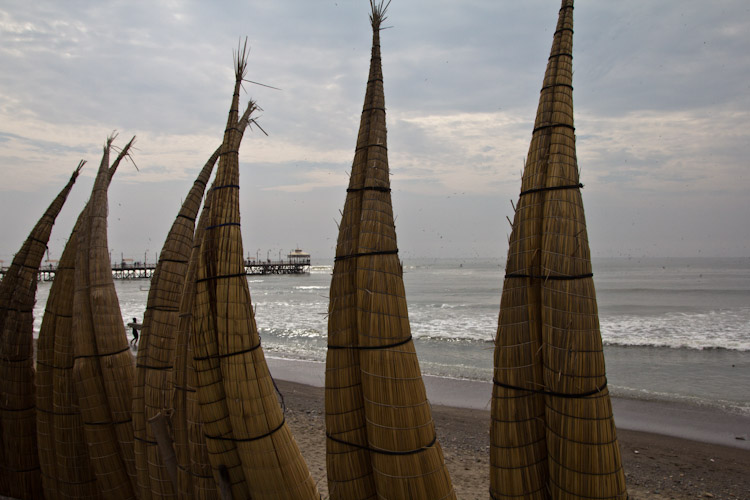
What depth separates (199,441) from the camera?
279 centimetres

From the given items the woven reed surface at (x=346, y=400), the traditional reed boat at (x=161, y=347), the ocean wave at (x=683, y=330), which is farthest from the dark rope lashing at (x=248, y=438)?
the ocean wave at (x=683, y=330)

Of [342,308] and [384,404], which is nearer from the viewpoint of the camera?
[384,404]

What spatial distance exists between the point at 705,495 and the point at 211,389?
263 inches

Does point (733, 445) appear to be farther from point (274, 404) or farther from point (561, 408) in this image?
point (274, 404)

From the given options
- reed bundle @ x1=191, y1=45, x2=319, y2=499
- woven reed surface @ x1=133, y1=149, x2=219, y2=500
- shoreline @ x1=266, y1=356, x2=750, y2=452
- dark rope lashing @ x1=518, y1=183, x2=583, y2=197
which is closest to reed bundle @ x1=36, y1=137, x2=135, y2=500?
woven reed surface @ x1=133, y1=149, x2=219, y2=500

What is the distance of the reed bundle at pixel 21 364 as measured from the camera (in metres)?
3.86

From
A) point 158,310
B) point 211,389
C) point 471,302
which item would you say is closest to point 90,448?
point 158,310

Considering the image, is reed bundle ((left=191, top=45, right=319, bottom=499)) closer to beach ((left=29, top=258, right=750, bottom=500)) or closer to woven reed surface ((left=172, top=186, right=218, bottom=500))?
woven reed surface ((left=172, top=186, right=218, bottom=500))

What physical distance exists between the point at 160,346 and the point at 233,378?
98 cm

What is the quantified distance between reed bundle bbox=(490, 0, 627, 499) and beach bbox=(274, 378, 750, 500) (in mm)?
4195

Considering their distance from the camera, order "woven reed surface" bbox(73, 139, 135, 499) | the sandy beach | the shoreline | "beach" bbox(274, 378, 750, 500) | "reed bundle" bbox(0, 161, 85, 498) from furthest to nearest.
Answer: the shoreline
the sandy beach
"beach" bbox(274, 378, 750, 500)
"reed bundle" bbox(0, 161, 85, 498)
"woven reed surface" bbox(73, 139, 135, 499)

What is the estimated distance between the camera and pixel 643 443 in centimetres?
761

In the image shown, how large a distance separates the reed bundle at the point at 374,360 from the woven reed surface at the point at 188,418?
0.82m

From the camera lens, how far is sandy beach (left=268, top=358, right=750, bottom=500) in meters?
6.23
